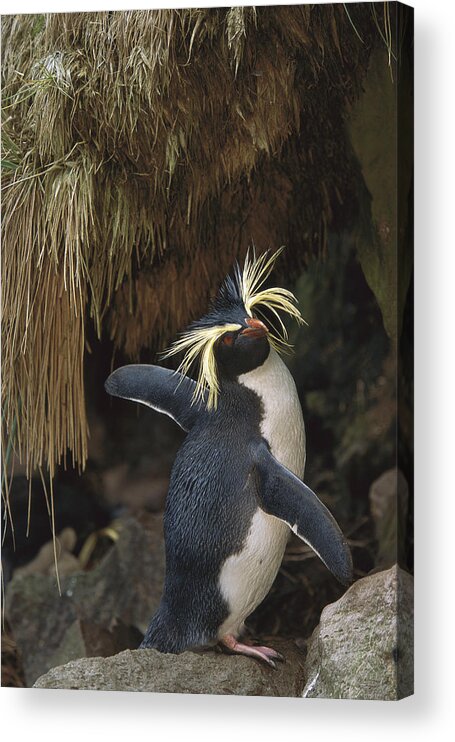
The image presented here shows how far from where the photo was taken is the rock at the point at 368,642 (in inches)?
123

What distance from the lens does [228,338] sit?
3256 millimetres

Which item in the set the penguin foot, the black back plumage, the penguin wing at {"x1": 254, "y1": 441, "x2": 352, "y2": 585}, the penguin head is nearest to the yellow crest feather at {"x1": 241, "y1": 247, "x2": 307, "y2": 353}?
the penguin head

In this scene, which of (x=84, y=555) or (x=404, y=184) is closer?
(x=404, y=184)

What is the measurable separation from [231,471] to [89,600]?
42 centimetres

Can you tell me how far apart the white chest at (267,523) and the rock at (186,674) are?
0.26 feet

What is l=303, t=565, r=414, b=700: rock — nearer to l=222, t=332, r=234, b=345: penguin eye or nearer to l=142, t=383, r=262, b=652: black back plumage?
l=142, t=383, r=262, b=652: black back plumage

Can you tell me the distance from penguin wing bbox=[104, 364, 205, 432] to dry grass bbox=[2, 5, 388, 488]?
0.18 ft

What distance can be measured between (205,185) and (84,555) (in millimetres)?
828

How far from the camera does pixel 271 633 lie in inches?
128

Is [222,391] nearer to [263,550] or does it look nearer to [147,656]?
[263,550]

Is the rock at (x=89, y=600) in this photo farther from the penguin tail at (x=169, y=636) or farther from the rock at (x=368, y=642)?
the rock at (x=368, y=642)

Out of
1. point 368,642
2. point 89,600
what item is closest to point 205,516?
point 89,600

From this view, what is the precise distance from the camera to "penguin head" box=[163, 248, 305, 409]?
3.23 metres

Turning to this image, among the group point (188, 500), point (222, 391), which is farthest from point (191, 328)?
point (188, 500)
